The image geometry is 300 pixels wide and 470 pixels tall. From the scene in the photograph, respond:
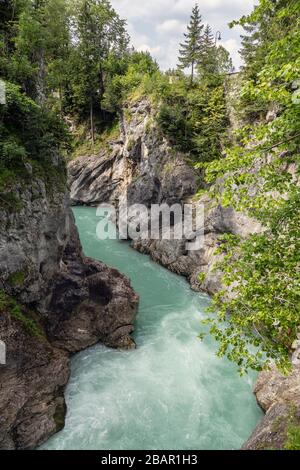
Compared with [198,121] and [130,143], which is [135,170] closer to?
[130,143]

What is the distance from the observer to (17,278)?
37.1 ft

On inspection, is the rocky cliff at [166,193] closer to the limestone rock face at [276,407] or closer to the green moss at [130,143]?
the limestone rock face at [276,407]

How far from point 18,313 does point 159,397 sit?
21.1 ft

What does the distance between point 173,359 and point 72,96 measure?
118 feet

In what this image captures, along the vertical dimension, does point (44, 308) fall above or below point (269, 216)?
below

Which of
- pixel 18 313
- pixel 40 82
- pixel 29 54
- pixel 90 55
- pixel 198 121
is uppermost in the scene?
pixel 90 55

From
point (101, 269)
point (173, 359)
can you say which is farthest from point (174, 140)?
point (173, 359)

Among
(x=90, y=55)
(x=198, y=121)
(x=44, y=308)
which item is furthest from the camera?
(x=90, y=55)

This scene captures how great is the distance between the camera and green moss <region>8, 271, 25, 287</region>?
11.1 meters

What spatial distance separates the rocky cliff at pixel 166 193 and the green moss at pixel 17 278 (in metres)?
7.17

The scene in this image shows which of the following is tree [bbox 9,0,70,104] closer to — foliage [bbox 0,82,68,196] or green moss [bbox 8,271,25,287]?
foliage [bbox 0,82,68,196]

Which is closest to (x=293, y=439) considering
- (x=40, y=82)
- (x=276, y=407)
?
(x=276, y=407)

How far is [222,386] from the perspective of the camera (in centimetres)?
1248
